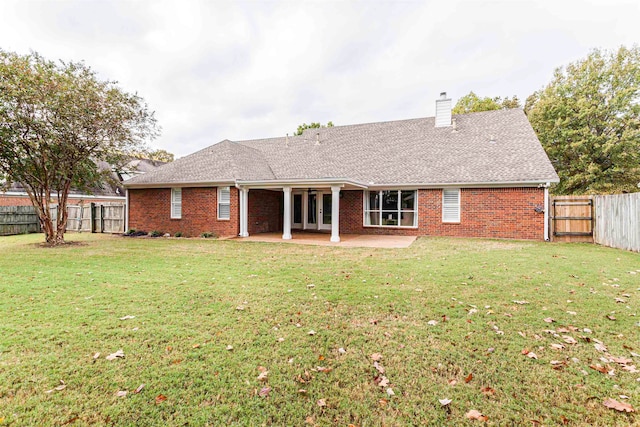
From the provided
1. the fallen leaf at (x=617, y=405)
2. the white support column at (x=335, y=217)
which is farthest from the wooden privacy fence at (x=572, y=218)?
the fallen leaf at (x=617, y=405)

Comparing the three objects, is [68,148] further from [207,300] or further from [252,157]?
[207,300]

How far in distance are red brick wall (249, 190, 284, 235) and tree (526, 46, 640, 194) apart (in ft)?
61.5

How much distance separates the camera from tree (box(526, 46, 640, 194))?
18.7m

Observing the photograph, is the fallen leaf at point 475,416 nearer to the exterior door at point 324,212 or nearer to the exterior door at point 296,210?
the exterior door at point 324,212

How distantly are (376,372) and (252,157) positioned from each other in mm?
15926

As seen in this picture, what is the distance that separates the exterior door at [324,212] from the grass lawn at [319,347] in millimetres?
9813

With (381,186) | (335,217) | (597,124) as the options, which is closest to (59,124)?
(335,217)

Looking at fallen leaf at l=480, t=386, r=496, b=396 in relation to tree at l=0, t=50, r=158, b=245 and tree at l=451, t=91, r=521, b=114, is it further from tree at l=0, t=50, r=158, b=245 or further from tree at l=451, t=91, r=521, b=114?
tree at l=451, t=91, r=521, b=114

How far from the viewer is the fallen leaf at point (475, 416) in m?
2.24

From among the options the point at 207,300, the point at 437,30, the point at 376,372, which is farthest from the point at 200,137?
the point at 376,372

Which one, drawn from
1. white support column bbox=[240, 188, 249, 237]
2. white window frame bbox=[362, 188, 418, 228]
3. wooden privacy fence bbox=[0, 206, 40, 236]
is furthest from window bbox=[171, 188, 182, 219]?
wooden privacy fence bbox=[0, 206, 40, 236]

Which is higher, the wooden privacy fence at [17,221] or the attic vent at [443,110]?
the attic vent at [443,110]

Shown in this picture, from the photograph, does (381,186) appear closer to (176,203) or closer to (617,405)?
(176,203)

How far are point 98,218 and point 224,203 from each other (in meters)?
8.49
